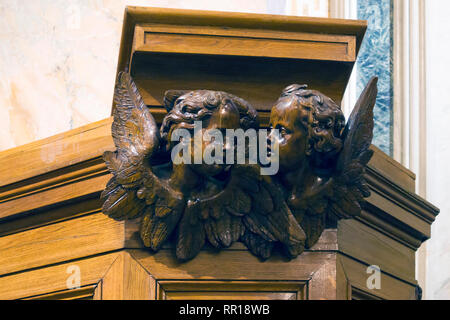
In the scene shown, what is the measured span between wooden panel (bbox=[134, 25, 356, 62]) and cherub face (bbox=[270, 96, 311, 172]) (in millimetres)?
95

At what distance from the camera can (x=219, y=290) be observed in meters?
1.01

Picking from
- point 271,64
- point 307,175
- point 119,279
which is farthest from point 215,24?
point 119,279

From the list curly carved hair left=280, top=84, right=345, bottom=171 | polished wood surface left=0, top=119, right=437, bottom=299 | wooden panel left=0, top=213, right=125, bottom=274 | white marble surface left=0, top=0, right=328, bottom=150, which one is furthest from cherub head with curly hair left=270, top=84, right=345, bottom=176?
white marble surface left=0, top=0, right=328, bottom=150

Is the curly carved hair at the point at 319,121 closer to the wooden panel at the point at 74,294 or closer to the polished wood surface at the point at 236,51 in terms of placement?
the polished wood surface at the point at 236,51

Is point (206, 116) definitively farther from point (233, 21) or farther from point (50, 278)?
point (50, 278)

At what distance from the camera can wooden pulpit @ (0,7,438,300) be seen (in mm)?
1012

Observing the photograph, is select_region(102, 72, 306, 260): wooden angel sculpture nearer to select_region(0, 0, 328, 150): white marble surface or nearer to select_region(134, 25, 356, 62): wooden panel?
select_region(134, 25, 356, 62): wooden panel

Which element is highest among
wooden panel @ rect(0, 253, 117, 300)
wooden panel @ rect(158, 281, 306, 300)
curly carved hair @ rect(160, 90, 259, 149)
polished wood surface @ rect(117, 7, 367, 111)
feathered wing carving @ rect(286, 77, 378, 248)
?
polished wood surface @ rect(117, 7, 367, 111)

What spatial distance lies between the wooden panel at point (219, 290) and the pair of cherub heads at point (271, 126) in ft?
0.46

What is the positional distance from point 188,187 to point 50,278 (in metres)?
0.26

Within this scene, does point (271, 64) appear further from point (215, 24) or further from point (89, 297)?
point (89, 297)

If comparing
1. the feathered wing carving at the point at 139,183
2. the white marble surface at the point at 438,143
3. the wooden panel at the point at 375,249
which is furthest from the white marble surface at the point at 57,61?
the feathered wing carving at the point at 139,183

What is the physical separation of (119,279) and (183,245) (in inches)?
3.7

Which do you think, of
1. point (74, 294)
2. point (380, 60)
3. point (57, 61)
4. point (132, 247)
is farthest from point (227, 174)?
point (380, 60)
